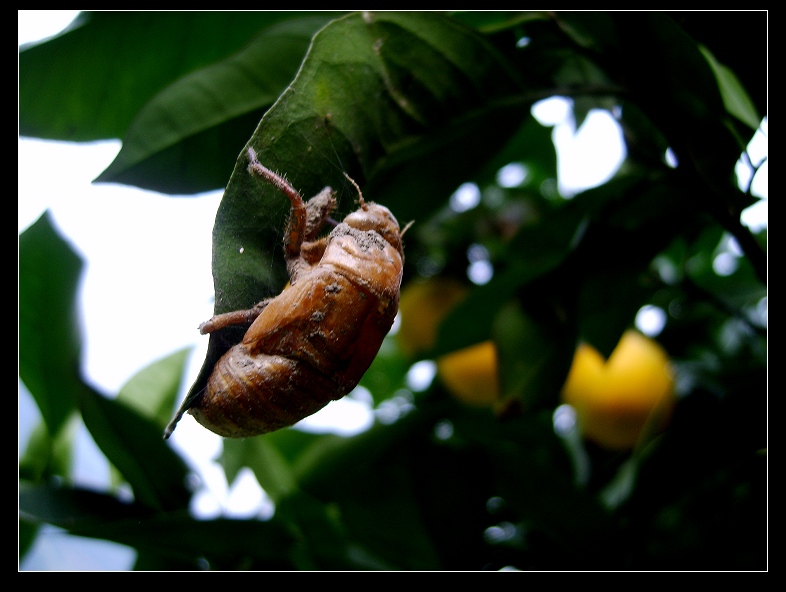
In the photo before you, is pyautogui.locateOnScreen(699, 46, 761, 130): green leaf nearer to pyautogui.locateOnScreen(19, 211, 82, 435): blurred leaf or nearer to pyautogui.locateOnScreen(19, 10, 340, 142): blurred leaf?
pyautogui.locateOnScreen(19, 10, 340, 142): blurred leaf

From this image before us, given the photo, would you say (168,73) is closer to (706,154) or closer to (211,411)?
(211,411)

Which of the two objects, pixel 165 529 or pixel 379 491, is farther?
pixel 379 491

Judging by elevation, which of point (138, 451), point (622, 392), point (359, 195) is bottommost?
point (622, 392)

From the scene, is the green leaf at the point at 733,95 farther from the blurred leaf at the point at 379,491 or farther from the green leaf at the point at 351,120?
the blurred leaf at the point at 379,491

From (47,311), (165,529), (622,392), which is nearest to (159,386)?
(47,311)

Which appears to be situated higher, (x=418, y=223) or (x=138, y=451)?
(x=418, y=223)

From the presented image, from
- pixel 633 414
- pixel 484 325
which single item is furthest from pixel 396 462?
pixel 633 414

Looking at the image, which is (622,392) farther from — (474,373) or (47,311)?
(47,311)

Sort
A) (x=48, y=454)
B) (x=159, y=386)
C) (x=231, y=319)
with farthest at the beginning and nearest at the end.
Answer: (x=159, y=386) < (x=48, y=454) < (x=231, y=319)
